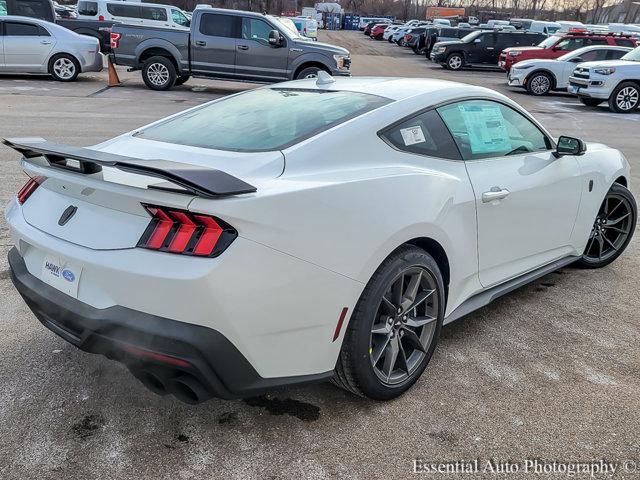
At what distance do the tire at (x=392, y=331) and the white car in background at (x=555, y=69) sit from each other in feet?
60.9

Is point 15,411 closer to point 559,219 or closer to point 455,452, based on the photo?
point 455,452

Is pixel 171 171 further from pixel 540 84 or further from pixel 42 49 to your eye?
pixel 540 84

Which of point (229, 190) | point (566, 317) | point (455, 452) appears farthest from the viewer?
point (566, 317)

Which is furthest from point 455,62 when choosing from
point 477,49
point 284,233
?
point 284,233

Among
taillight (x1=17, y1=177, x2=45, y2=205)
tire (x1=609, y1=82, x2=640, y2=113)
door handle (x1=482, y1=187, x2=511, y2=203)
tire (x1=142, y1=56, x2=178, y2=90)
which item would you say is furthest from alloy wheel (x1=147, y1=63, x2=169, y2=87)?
door handle (x1=482, y1=187, x2=511, y2=203)

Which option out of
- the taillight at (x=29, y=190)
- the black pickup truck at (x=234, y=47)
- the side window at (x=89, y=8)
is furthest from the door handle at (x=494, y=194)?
the side window at (x=89, y=8)

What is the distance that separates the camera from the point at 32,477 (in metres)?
2.37

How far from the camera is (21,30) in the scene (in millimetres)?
16000

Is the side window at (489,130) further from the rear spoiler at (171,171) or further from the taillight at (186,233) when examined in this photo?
the taillight at (186,233)

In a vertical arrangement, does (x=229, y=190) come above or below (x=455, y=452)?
above

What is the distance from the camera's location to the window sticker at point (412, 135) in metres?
3.10

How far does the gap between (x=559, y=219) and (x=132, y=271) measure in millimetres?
2894

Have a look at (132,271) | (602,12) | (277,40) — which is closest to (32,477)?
(132,271)

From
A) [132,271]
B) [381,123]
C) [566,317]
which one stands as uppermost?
[381,123]
